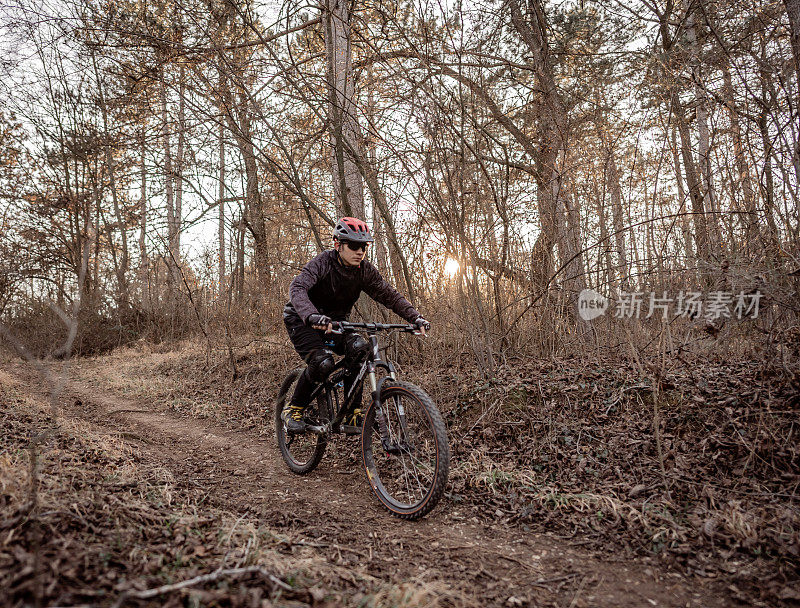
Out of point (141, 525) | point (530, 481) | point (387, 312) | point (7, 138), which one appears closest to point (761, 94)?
point (530, 481)

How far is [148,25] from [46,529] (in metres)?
7.19

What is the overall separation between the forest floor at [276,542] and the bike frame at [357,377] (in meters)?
0.58

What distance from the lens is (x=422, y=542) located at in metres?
3.15

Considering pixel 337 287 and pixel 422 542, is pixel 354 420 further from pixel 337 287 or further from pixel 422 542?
pixel 422 542

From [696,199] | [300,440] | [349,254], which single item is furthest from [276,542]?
[696,199]

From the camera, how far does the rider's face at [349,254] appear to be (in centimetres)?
438

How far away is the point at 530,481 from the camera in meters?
3.90

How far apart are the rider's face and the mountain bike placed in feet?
2.16

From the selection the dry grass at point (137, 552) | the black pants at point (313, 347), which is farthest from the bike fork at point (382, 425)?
the dry grass at point (137, 552)

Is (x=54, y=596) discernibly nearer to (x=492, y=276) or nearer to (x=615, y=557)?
(x=615, y=557)

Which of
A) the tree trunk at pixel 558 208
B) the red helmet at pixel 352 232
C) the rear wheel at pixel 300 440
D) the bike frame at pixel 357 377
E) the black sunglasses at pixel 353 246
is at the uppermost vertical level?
the tree trunk at pixel 558 208

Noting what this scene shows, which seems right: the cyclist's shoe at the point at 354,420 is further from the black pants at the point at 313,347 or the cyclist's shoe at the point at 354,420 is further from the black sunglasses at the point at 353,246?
the black sunglasses at the point at 353,246

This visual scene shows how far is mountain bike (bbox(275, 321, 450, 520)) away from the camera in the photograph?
A: 3.45 meters

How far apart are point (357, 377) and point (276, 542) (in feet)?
5.56
